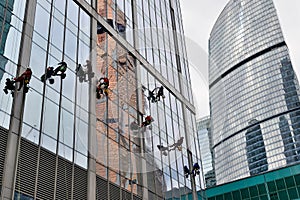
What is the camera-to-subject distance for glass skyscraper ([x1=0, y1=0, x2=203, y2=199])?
19.0 meters

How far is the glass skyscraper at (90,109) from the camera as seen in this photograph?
19.0 metres

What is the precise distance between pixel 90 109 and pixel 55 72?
387 centimetres

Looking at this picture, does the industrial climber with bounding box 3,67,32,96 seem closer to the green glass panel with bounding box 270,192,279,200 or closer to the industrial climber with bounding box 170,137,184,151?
Result: the industrial climber with bounding box 170,137,184,151

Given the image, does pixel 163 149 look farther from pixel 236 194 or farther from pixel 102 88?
pixel 236 194

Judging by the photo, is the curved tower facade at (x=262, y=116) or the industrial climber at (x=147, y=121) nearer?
the industrial climber at (x=147, y=121)

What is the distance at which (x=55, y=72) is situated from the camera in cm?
2222

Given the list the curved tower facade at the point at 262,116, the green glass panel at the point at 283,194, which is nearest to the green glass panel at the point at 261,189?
the green glass panel at the point at 283,194

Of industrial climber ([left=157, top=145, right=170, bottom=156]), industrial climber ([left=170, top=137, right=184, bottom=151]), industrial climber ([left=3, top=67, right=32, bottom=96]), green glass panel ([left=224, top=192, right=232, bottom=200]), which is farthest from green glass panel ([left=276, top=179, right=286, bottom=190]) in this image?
industrial climber ([left=3, top=67, right=32, bottom=96])

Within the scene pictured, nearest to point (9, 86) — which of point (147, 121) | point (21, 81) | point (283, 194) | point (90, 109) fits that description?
point (21, 81)

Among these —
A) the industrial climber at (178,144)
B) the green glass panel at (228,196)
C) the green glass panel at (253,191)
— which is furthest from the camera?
the green glass panel at (228,196)

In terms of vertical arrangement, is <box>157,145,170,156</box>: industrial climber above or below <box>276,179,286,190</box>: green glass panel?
below

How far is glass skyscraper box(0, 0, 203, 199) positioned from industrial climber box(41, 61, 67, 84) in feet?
0.91

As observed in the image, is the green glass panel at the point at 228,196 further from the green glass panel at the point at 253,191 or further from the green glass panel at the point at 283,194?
the green glass panel at the point at 283,194

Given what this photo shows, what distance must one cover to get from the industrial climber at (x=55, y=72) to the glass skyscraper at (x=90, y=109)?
0.28 meters
